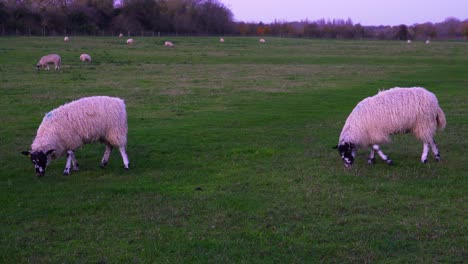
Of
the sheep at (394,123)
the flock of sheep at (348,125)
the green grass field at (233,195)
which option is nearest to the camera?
the green grass field at (233,195)

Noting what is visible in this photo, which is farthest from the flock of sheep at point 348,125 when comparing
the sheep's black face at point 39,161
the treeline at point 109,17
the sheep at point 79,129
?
the treeline at point 109,17

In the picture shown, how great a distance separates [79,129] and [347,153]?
556 cm

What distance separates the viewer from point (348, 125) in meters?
12.4

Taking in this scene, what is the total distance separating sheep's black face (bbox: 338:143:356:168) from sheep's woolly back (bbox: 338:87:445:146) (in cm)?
22

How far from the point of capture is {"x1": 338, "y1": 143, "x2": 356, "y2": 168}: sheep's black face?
38.3 feet

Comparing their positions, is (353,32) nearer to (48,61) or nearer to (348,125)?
(48,61)

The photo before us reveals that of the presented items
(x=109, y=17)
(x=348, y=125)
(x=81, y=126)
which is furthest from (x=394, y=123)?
(x=109, y=17)

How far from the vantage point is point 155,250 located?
23.4 ft

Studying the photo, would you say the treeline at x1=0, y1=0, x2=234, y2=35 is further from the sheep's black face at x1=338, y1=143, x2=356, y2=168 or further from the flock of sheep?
the sheep's black face at x1=338, y1=143, x2=356, y2=168

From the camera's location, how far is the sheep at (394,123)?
39.4 ft

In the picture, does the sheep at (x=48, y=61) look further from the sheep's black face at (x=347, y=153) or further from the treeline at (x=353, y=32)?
the treeline at (x=353, y=32)

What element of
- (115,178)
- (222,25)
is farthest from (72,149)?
(222,25)

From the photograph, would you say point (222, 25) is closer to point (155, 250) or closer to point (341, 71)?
point (341, 71)

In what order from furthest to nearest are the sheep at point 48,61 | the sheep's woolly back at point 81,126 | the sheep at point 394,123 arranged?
the sheep at point 48,61 < the sheep at point 394,123 < the sheep's woolly back at point 81,126
